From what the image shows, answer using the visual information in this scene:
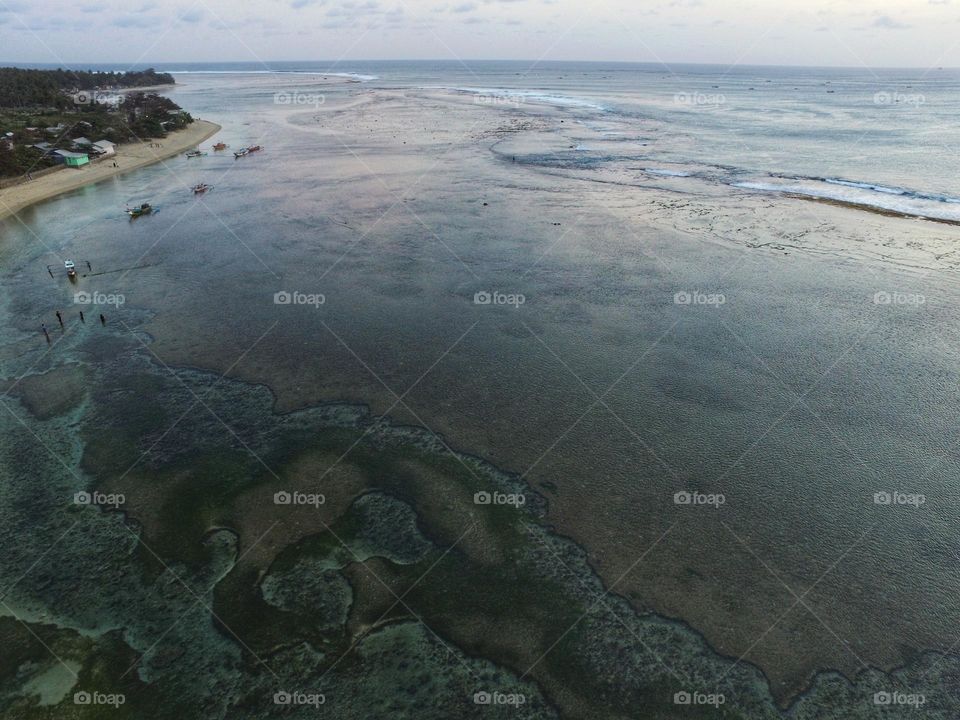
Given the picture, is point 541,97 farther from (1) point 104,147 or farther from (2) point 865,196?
(2) point 865,196

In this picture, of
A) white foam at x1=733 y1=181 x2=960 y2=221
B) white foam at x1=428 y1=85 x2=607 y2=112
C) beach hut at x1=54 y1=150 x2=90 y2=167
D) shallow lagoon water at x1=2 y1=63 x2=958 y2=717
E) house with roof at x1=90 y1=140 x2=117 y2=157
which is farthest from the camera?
white foam at x1=428 y1=85 x2=607 y2=112

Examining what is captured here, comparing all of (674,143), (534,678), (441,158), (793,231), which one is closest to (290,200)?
(441,158)

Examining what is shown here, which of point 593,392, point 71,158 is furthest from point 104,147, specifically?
point 593,392

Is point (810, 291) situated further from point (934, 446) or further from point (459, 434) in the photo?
point (459, 434)

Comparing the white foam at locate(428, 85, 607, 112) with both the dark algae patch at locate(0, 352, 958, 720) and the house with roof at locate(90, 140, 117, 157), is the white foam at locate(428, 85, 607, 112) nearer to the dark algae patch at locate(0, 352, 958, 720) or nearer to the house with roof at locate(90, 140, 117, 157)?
the house with roof at locate(90, 140, 117, 157)

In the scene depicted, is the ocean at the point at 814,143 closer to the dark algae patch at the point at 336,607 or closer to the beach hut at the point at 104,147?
the dark algae patch at the point at 336,607

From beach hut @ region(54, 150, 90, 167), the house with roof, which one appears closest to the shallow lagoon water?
beach hut @ region(54, 150, 90, 167)
